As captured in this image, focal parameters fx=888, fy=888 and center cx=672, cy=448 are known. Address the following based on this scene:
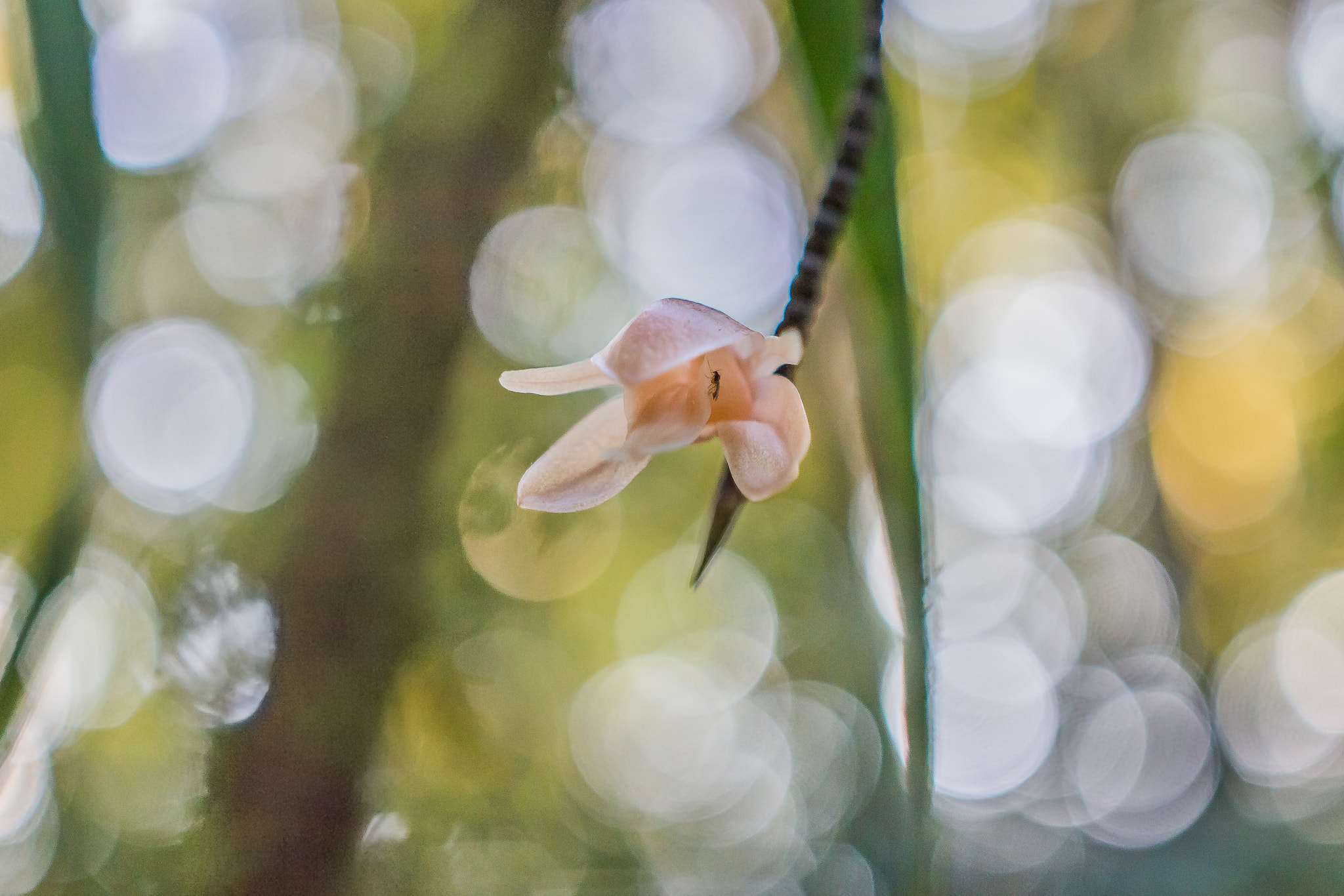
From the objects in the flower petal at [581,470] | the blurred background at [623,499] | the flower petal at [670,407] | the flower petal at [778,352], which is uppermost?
the flower petal at [778,352]

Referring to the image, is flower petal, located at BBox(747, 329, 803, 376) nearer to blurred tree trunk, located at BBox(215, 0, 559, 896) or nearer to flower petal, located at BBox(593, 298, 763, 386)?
flower petal, located at BBox(593, 298, 763, 386)

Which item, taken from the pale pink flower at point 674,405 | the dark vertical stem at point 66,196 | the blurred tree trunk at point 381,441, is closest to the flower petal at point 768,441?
the pale pink flower at point 674,405

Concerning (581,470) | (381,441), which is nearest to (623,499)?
(381,441)

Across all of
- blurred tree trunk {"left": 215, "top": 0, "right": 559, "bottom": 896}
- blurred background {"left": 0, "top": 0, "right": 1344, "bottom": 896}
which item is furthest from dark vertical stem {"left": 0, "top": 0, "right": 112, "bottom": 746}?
blurred tree trunk {"left": 215, "top": 0, "right": 559, "bottom": 896}

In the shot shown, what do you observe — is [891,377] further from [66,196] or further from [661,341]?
[66,196]

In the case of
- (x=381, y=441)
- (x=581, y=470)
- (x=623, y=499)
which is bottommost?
(x=623, y=499)

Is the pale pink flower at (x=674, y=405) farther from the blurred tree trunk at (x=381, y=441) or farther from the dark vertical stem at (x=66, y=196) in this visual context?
the blurred tree trunk at (x=381, y=441)

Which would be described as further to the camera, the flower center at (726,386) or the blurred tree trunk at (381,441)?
the blurred tree trunk at (381,441)
